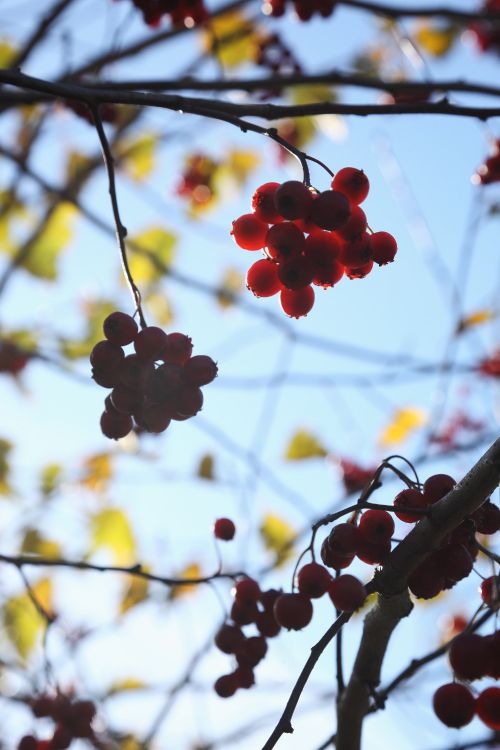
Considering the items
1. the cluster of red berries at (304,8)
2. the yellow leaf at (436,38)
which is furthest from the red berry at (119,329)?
the yellow leaf at (436,38)

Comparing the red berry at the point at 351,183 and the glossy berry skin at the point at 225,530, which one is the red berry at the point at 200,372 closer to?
the red berry at the point at 351,183

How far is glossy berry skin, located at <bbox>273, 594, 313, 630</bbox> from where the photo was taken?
1464 millimetres

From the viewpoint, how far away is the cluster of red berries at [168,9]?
266cm

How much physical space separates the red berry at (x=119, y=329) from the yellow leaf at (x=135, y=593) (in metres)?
3.16

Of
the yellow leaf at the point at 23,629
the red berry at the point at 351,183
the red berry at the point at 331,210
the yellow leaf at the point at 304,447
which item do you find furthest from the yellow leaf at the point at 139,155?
the red berry at the point at 331,210

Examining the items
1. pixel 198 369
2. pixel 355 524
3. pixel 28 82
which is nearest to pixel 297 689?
pixel 355 524

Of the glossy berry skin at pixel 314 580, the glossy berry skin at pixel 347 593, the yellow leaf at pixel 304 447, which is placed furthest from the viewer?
the yellow leaf at pixel 304 447

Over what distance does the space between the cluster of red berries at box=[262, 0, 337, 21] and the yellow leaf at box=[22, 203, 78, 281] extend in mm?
1885

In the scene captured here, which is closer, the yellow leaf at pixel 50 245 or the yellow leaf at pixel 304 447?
the yellow leaf at pixel 50 245

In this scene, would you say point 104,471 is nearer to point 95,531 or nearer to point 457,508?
point 95,531

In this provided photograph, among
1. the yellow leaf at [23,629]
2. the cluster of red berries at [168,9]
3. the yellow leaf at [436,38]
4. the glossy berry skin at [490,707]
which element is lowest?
the glossy berry skin at [490,707]

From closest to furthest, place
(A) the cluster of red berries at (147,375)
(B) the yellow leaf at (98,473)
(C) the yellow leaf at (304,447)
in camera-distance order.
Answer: (A) the cluster of red berries at (147,375), (C) the yellow leaf at (304,447), (B) the yellow leaf at (98,473)

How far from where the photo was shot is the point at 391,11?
9.52 feet

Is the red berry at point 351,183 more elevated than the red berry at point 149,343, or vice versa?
the red berry at point 351,183
